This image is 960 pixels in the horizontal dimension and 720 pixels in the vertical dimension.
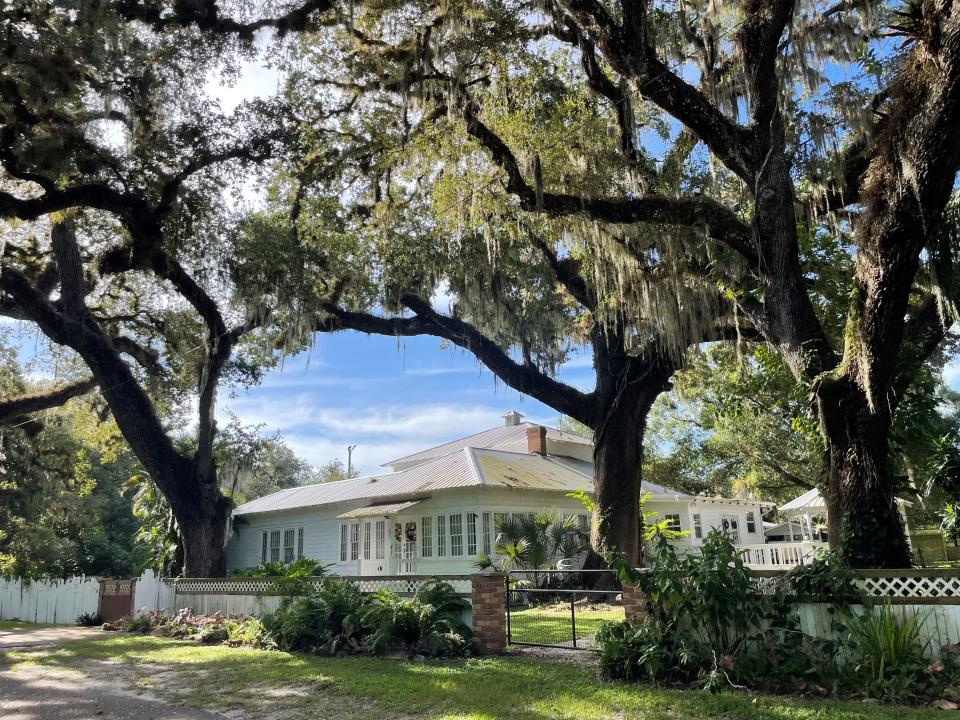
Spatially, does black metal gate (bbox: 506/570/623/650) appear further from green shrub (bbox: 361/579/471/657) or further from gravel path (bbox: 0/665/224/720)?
gravel path (bbox: 0/665/224/720)

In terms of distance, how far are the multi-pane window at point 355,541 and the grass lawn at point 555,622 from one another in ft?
24.6

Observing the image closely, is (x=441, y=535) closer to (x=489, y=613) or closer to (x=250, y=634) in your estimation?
(x=250, y=634)

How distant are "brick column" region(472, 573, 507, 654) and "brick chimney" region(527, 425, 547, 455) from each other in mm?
16042

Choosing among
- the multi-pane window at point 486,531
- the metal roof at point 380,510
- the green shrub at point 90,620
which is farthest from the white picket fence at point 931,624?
the green shrub at point 90,620

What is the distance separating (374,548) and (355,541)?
1.12m

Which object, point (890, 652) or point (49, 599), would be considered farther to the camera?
point (49, 599)

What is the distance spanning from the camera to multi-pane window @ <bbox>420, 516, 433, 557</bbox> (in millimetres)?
20469

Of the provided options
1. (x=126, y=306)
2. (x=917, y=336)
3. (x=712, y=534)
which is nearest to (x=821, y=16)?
(x=917, y=336)

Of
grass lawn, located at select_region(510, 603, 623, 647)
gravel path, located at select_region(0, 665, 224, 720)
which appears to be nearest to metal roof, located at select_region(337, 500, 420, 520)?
grass lawn, located at select_region(510, 603, 623, 647)

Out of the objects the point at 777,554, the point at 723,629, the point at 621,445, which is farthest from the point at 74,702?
the point at 777,554

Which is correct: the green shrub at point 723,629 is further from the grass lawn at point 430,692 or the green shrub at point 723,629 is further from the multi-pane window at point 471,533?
the multi-pane window at point 471,533

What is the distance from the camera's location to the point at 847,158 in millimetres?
10367

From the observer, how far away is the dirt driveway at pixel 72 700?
659 cm

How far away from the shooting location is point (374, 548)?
858 inches
